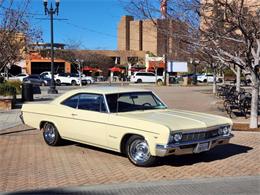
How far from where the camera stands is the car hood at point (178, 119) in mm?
7961

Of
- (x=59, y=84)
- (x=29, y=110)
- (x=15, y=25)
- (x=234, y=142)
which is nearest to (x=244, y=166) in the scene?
(x=234, y=142)

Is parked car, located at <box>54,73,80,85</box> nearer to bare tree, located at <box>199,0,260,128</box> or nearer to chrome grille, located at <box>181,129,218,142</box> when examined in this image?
bare tree, located at <box>199,0,260,128</box>

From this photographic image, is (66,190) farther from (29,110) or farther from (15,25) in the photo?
(15,25)

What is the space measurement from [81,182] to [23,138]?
472cm

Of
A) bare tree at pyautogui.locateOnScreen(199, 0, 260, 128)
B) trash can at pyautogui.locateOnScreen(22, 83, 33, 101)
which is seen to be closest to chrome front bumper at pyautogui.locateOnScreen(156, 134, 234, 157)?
bare tree at pyautogui.locateOnScreen(199, 0, 260, 128)

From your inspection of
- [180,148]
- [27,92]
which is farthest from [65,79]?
[180,148]

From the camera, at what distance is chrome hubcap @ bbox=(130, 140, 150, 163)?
809 centimetres

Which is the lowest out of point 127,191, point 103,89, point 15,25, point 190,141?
point 127,191

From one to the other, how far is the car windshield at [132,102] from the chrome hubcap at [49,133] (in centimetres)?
182

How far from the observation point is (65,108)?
9773 mm

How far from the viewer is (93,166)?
8.25 meters

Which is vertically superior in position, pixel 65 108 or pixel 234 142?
pixel 65 108

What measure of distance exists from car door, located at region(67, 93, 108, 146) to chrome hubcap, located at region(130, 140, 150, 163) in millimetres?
693

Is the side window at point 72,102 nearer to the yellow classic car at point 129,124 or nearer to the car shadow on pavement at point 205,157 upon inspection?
the yellow classic car at point 129,124
